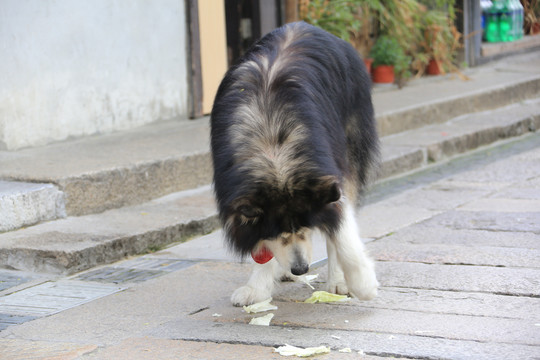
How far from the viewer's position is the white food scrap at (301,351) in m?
3.51

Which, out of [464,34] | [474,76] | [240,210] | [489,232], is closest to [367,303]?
[240,210]

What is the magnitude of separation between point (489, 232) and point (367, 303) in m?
1.69

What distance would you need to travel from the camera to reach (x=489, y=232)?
5625 mm

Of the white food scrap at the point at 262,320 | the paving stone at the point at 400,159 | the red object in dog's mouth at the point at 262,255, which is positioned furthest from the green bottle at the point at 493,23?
the white food scrap at the point at 262,320

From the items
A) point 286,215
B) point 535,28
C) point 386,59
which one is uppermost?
point 535,28

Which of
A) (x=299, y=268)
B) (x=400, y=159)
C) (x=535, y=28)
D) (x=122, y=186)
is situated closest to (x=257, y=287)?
Answer: (x=299, y=268)

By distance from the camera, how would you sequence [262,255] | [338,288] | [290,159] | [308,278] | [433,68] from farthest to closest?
[433,68], [308,278], [338,288], [262,255], [290,159]

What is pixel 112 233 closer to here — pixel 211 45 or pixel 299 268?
pixel 299 268

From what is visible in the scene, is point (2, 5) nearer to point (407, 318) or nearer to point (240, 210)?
point (240, 210)

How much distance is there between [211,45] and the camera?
28.8 ft

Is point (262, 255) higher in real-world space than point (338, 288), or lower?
higher

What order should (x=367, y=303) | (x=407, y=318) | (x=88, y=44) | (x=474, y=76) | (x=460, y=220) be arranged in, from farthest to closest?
(x=474, y=76), (x=88, y=44), (x=460, y=220), (x=367, y=303), (x=407, y=318)

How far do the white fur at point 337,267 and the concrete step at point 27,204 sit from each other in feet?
6.22

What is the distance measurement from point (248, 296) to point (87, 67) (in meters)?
3.85
